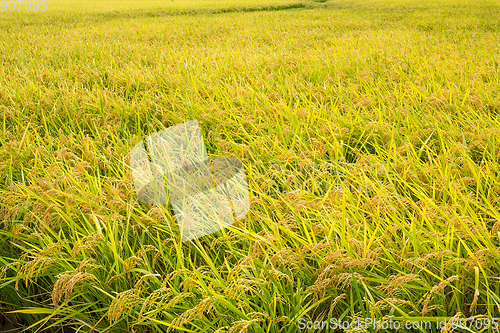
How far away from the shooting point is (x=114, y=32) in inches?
321

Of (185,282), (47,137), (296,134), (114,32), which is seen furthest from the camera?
(114,32)

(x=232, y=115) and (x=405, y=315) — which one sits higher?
(x=232, y=115)

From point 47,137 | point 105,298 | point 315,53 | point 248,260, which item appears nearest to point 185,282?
point 248,260

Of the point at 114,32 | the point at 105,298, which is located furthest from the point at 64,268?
the point at 114,32

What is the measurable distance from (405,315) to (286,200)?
827 mm

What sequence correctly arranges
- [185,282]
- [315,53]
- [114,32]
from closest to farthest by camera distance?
[185,282] → [315,53] → [114,32]

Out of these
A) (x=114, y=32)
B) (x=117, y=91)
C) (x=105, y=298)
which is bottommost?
(x=105, y=298)

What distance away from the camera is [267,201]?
6.42 ft

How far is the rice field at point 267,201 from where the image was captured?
134 centimetres

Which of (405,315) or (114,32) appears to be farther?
(114,32)

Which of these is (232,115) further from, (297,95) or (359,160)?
(359,160)

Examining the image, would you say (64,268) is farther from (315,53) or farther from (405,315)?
(315,53)

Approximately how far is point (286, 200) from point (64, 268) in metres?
1.15

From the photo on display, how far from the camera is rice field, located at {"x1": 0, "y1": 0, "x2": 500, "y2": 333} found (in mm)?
1344
